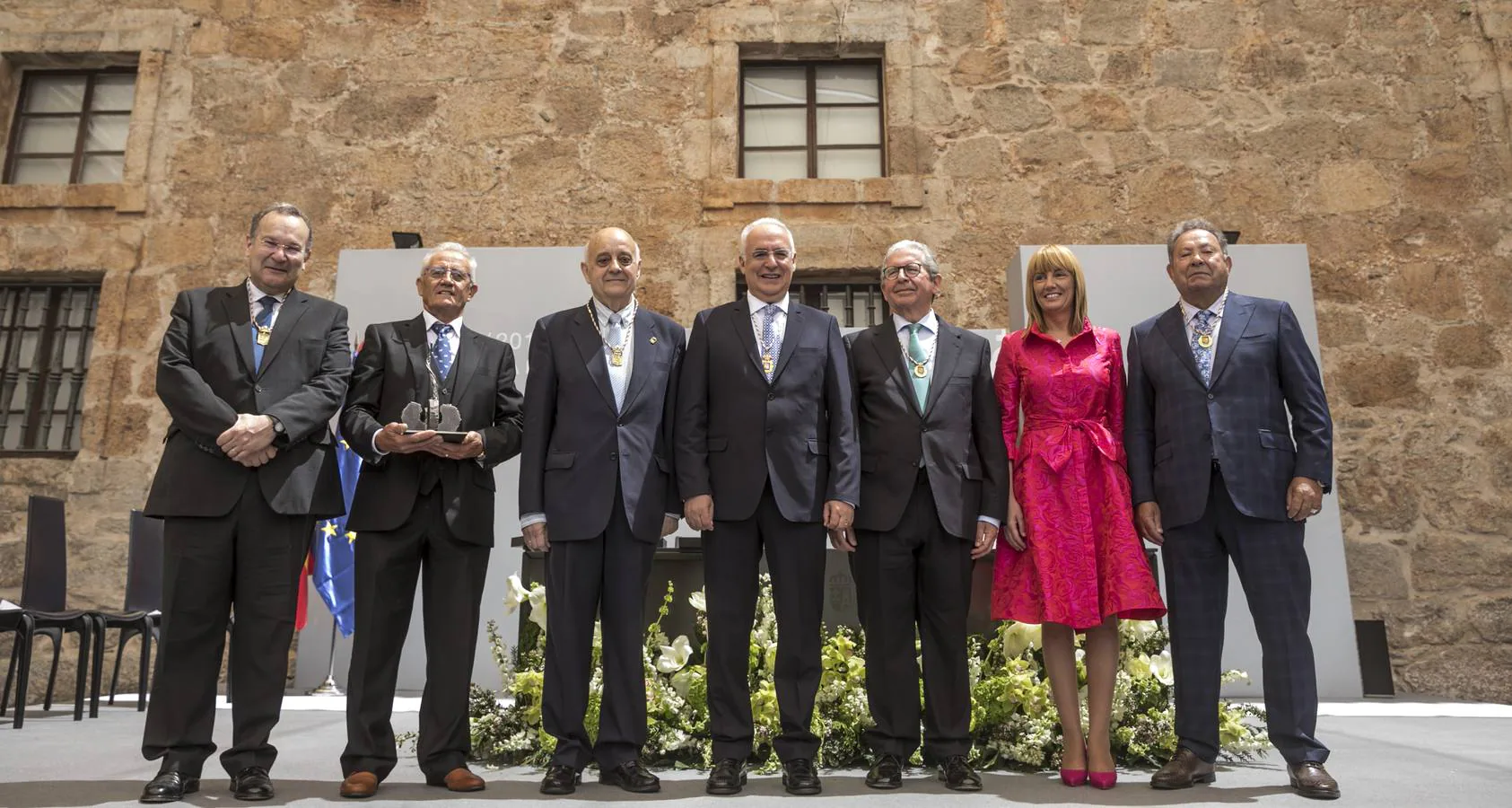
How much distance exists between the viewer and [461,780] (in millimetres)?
3004

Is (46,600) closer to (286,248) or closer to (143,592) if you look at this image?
(143,592)

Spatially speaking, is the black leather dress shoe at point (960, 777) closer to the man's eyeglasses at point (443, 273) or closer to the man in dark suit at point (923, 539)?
the man in dark suit at point (923, 539)

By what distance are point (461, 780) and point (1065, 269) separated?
2.27 meters

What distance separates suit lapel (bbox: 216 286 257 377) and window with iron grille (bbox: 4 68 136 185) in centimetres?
548

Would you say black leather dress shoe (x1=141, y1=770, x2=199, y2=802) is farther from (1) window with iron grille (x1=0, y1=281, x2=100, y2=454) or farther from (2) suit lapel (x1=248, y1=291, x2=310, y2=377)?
(1) window with iron grille (x1=0, y1=281, x2=100, y2=454)

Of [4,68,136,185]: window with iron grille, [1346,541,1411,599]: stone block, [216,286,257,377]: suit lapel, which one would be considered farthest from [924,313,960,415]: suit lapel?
[4,68,136,185]: window with iron grille

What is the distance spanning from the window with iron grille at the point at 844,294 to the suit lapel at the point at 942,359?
3805 millimetres

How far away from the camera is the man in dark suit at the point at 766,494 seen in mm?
3041

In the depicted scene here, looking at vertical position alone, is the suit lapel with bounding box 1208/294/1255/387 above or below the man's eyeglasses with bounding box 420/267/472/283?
below

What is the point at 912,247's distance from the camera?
11.1 feet

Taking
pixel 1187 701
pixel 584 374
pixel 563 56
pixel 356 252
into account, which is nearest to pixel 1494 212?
pixel 1187 701

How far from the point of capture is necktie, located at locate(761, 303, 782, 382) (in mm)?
3217

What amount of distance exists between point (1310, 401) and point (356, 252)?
5321 mm

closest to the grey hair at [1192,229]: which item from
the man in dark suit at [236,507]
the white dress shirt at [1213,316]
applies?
the white dress shirt at [1213,316]
